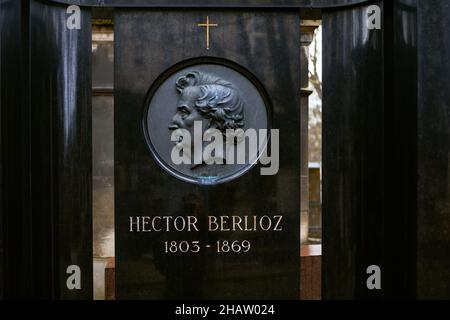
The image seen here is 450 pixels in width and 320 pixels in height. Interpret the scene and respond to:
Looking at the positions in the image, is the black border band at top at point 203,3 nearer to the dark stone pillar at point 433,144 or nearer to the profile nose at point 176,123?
the dark stone pillar at point 433,144

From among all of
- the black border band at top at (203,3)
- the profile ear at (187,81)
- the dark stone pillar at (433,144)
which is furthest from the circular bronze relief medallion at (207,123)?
the dark stone pillar at (433,144)

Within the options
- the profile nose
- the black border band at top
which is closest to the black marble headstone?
the black border band at top

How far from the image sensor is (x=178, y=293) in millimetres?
5137

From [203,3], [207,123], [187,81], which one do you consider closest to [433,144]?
[207,123]

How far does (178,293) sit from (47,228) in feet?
5.13

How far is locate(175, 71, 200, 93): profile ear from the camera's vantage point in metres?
5.05

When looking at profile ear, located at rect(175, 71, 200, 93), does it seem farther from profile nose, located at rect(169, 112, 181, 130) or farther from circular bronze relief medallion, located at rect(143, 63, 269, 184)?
profile nose, located at rect(169, 112, 181, 130)

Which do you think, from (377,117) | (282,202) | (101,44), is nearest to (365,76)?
(377,117)

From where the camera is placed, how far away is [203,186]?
5.10m

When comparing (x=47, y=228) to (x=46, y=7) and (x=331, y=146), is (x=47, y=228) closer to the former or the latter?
(x=46, y=7)

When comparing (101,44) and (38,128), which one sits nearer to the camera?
(38,128)

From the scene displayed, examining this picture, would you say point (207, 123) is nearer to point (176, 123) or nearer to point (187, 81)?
point (176, 123)

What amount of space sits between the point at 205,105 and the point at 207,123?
0.63 ft

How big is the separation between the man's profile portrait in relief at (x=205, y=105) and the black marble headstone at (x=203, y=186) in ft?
0.67
